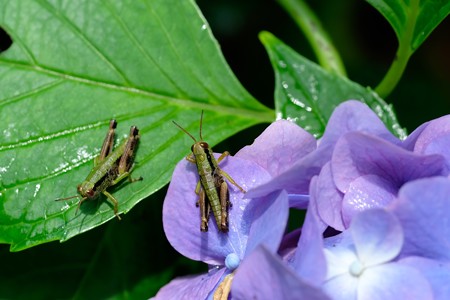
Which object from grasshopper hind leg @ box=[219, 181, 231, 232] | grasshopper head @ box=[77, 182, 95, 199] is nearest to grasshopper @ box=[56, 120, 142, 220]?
grasshopper head @ box=[77, 182, 95, 199]

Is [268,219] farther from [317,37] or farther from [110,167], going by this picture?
[317,37]

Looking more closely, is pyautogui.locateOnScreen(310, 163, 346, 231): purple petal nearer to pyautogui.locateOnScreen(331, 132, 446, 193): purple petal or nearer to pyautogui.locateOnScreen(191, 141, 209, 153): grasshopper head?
pyautogui.locateOnScreen(331, 132, 446, 193): purple petal

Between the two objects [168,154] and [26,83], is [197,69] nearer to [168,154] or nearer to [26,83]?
[168,154]

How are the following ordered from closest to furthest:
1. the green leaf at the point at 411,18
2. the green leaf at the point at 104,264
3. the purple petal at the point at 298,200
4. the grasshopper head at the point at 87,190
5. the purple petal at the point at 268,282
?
the purple petal at the point at 268,282 → the purple petal at the point at 298,200 → the grasshopper head at the point at 87,190 → the green leaf at the point at 411,18 → the green leaf at the point at 104,264

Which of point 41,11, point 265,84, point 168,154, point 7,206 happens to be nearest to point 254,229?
point 168,154

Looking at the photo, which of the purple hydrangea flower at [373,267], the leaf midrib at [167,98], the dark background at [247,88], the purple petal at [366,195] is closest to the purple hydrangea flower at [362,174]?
the purple petal at [366,195]

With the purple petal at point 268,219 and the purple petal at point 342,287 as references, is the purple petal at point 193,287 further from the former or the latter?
the purple petal at point 342,287
